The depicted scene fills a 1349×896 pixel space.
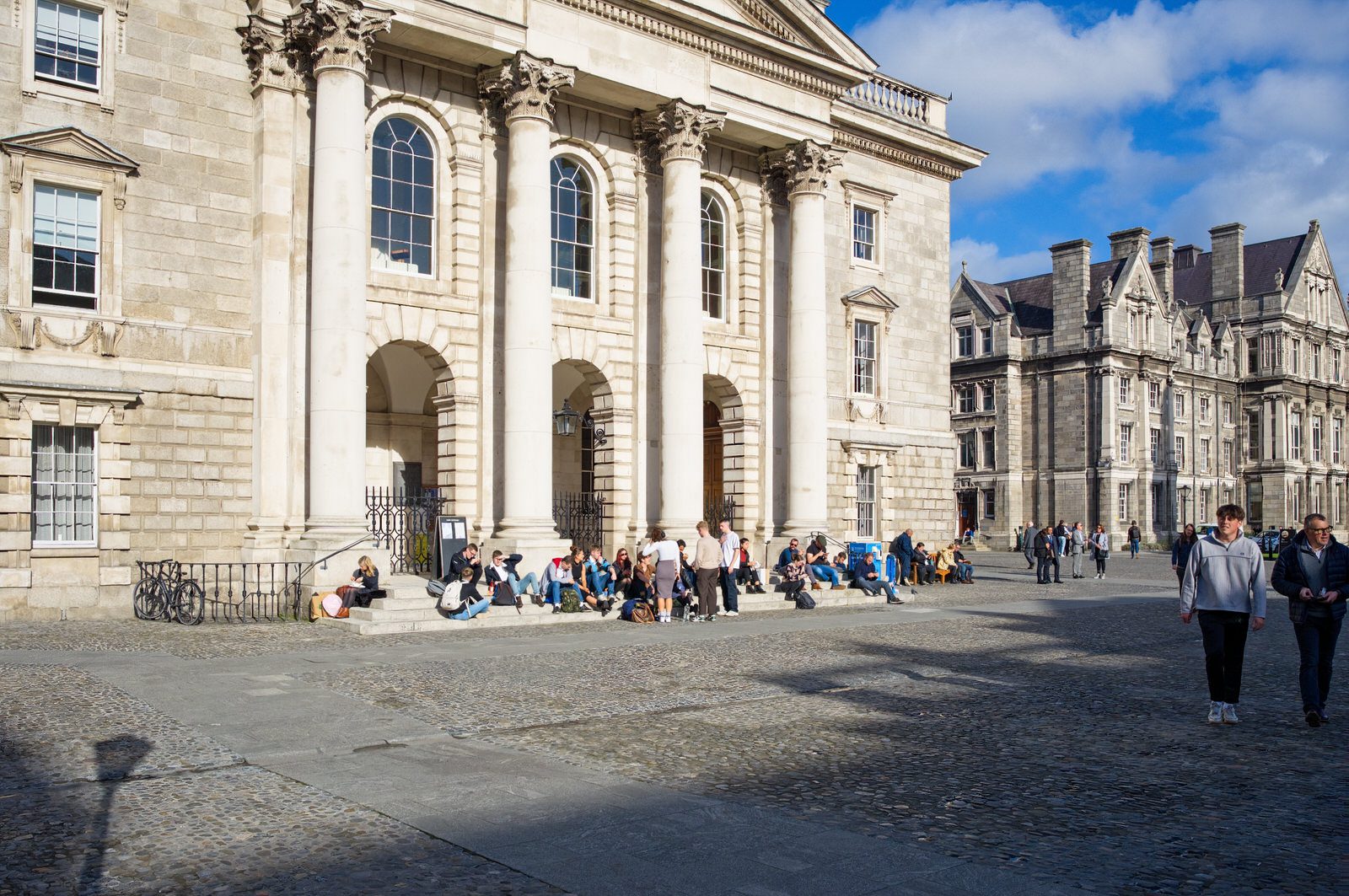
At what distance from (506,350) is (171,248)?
630 centimetres

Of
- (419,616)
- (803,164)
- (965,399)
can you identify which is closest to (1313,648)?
(419,616)

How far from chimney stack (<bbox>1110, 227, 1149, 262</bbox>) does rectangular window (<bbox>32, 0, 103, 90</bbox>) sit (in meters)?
56.8

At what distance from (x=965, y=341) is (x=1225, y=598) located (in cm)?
5840

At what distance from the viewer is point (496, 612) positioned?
2056 cm

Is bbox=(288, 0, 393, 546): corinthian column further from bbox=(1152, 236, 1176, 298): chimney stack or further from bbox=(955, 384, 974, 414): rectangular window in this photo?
bbox=(1152, 236, 1176, 298): chimney stack

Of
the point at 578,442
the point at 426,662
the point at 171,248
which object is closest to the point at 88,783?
the point at 426,662

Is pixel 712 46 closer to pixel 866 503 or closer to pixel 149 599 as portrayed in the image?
pixel 866 503

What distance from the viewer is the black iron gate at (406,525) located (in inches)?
901

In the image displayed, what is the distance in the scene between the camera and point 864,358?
32906mm

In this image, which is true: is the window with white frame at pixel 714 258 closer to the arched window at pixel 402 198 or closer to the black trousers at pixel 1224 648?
the arched window at pixel 402 198

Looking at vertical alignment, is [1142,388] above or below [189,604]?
above

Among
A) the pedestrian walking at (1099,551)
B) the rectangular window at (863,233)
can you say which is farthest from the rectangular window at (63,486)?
the pedestrian walking at (1099,551)

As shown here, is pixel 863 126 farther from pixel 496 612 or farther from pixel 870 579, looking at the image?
pixel 496 612

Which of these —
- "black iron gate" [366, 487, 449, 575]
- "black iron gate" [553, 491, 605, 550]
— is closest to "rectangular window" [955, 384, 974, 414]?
"black iron gate" [553, 491, 605, 550]
